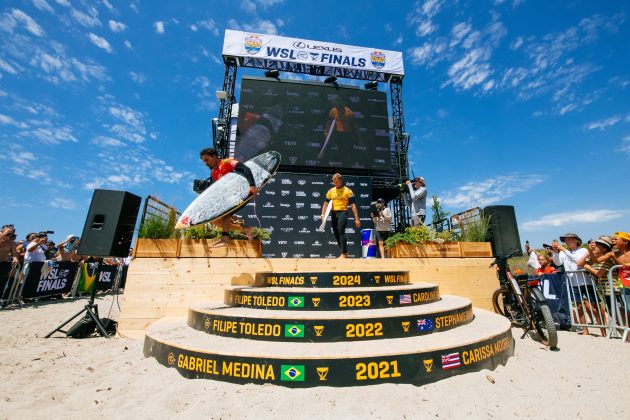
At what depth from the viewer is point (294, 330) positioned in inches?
111

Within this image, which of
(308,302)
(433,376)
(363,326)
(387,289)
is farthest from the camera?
(387,289)

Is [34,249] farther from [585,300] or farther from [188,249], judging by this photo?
[585,300]

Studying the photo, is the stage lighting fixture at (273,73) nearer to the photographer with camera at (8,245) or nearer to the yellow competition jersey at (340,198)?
the yellow competition jersey at (340,198)

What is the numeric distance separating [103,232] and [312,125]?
12.3m

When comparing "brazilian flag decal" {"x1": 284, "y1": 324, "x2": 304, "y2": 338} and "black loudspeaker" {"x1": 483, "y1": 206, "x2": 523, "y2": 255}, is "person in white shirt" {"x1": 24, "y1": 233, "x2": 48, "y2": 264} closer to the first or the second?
"brazilian flag decal" {"x1": 284, "y1": 324, "x2": 304, "y2": 338}

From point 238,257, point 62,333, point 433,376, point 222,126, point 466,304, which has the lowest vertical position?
point 62,333

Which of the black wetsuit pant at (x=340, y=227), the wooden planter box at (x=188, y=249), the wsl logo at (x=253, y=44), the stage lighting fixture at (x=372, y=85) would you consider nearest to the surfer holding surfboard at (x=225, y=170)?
the wooden planter box at (x=188, y=249)

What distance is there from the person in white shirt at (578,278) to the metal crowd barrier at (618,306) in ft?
0.92

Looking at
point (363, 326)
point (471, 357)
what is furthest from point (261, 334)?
point (471, 357)

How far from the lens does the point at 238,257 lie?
4863 mm

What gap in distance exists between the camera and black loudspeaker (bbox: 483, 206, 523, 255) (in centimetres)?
566

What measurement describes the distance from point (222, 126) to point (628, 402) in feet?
56.2

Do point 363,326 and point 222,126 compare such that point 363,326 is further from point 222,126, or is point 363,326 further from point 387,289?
point 222,126

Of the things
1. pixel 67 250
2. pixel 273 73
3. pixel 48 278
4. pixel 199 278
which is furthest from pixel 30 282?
pixel 273 73
